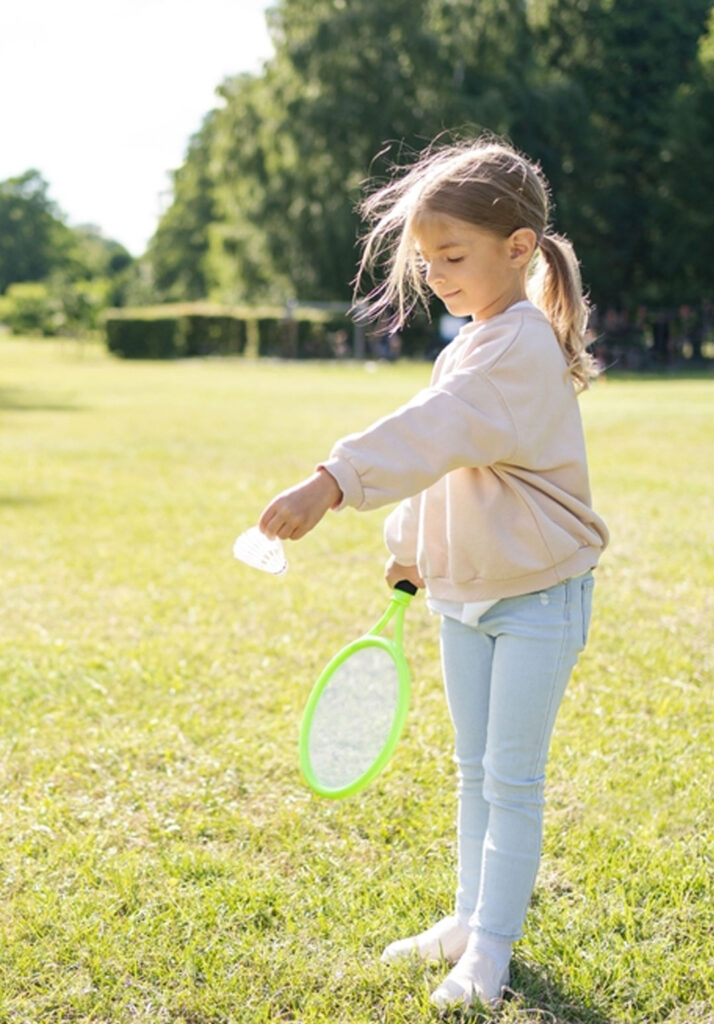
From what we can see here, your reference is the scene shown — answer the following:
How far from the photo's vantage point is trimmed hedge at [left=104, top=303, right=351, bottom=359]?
131 feet

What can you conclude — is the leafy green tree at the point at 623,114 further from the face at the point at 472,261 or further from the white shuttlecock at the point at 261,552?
the white shuttlecock at the point at 261,552

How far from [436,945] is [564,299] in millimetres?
1496

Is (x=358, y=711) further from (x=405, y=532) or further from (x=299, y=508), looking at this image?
(x=299, y=508)

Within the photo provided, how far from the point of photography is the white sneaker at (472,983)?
Answer: 254cm

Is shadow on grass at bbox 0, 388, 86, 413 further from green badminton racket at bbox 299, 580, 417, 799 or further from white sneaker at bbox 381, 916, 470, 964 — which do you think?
white sneaker at bbox 381, 916, 470, 964

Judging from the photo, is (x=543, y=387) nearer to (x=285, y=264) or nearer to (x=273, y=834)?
(x=273, y=834)

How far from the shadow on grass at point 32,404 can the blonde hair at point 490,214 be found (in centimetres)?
1658

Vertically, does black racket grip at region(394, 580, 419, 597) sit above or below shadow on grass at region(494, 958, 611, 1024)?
above

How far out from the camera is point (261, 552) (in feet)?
7.39

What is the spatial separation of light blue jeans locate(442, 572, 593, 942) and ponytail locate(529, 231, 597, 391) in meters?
0.48

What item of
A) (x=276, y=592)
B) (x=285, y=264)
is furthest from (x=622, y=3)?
(x=276, y=592)

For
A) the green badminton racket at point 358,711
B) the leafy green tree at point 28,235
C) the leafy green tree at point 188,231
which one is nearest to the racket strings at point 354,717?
the green badminton racket at point 358,711

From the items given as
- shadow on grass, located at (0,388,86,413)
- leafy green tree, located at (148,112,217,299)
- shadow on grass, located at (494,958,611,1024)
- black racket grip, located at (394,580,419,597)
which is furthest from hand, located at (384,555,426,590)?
leafy green tree, located at (148,112,217,299)

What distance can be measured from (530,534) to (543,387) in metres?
0.31
